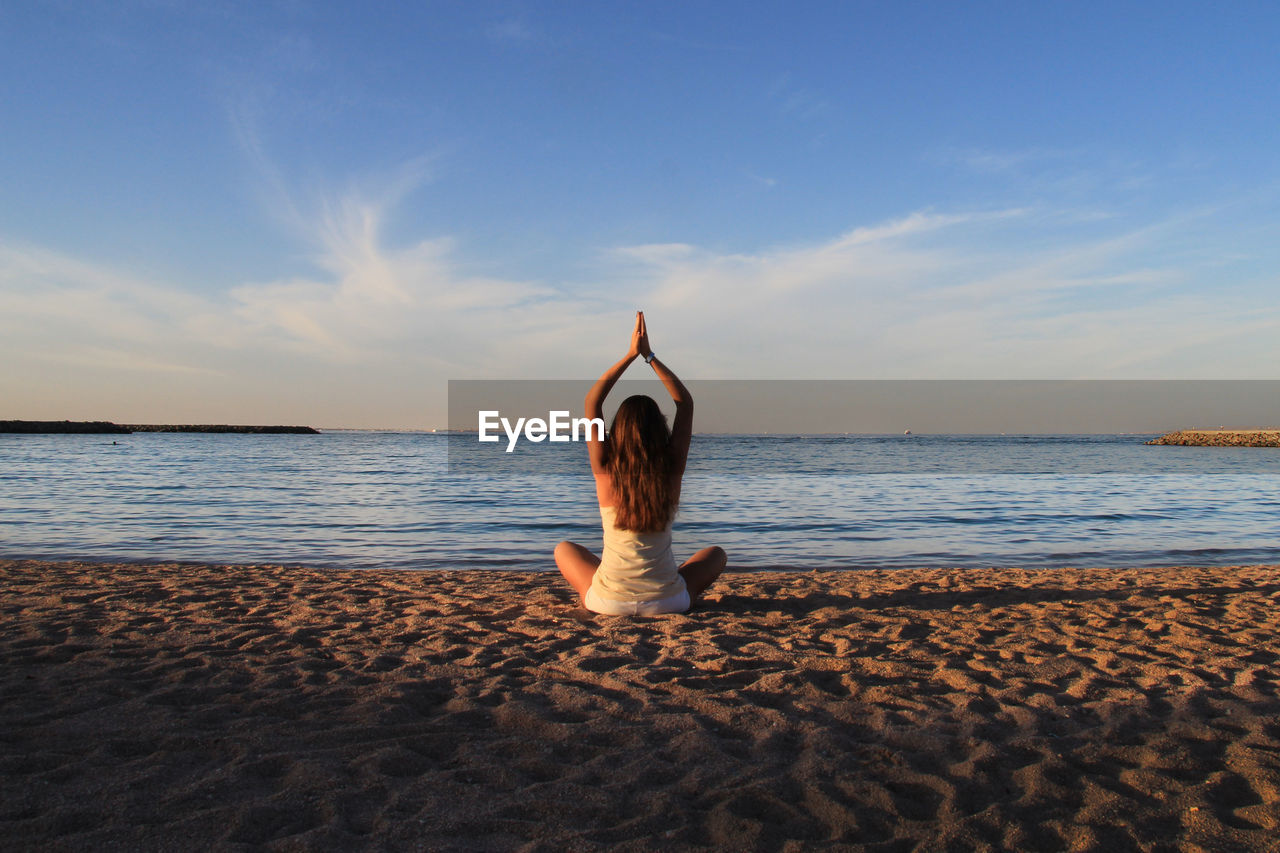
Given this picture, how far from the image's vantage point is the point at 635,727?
339 cm

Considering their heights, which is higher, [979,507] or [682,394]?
[682,394]

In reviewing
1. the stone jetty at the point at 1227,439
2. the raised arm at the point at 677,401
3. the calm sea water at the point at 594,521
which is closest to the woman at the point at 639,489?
the raised arm at the point at 677,401

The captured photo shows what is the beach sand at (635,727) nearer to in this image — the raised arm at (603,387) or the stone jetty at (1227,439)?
the raised arm at (603,387)

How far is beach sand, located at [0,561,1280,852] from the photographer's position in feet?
8.44

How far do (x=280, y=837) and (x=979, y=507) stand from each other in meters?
15.2

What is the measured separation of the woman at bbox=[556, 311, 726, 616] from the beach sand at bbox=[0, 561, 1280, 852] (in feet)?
0.90

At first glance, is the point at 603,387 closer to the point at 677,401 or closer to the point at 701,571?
the point at 677,401

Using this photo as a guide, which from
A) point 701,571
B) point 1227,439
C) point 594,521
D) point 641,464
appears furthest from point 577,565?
point 1227,439

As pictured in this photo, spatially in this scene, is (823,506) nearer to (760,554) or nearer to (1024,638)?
(760,554)

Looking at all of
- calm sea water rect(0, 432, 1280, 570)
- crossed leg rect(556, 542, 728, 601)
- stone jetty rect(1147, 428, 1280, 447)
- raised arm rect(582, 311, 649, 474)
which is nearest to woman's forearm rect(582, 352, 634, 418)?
raised arm rect(582, 311, 649, 474)

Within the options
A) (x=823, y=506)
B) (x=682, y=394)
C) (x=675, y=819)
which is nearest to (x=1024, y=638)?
(x=682, y=394)

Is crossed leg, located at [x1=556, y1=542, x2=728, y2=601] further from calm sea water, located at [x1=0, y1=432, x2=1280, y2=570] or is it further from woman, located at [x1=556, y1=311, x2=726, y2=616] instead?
calm sea water, located at [x1=0, y1=432, x2=1280, y2=570]

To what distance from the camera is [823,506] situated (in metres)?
15.3

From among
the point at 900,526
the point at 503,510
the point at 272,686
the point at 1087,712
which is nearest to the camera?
the point at 1087,712
